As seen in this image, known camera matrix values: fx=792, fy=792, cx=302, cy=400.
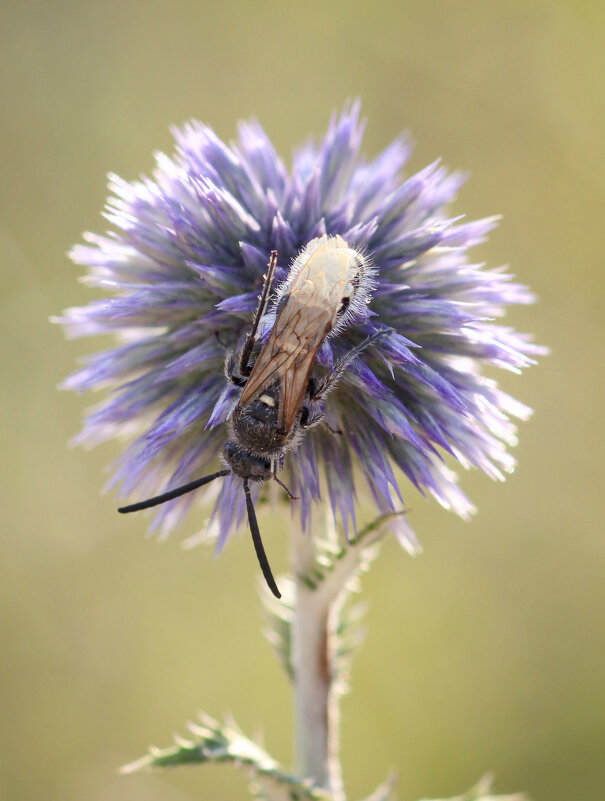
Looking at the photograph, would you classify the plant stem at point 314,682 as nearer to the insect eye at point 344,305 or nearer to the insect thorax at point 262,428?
the insect thorax at point 262,428

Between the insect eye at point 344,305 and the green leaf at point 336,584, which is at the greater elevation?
the insect eye at point 344,305

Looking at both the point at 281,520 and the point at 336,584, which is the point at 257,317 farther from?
the point at 281,520

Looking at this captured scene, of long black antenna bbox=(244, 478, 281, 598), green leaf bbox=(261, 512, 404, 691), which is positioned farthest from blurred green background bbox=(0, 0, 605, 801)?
long black antenna bbox=(244, 478, 281, 598)

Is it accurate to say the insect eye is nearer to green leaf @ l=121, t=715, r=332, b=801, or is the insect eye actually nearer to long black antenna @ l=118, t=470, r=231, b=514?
long black antenna @ l=118, t=470, r=231, b=514

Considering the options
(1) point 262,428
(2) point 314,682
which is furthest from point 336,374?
(2) point 314,682

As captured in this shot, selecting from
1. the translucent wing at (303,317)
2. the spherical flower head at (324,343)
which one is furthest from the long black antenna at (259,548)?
the translucent wing at (303,317)

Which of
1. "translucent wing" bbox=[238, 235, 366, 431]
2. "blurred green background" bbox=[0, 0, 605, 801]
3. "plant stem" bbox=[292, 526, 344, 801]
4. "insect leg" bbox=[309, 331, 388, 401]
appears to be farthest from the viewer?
"blurred green background" bbox=[0, 0, 605, 801]
